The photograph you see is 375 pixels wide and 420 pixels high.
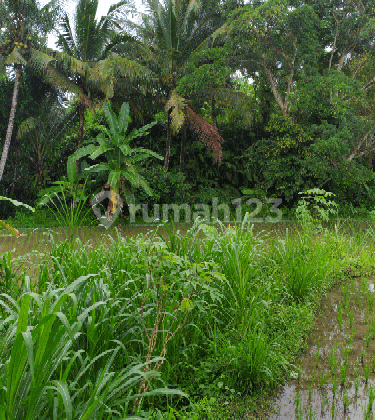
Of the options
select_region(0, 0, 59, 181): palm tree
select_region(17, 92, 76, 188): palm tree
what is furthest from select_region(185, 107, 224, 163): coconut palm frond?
select_region(0, 0, 59, 181): palm tree

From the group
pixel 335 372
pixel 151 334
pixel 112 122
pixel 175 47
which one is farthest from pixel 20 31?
pixel 335 372

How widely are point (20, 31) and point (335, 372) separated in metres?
12.5

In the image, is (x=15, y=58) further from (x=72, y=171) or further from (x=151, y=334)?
(x=151, y=334)

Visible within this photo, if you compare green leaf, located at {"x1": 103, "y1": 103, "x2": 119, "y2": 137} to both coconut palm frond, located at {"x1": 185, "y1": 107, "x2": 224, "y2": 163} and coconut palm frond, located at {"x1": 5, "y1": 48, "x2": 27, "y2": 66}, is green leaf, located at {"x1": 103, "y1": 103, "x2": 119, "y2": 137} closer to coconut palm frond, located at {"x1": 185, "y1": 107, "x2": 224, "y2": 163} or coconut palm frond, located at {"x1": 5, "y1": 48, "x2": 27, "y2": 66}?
coconut palm frond, located at {"x1": 185, "y1": 107, "x2": 224, "y2": 163}

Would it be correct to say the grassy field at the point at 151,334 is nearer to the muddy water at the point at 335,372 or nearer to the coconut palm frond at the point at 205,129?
the muddy water at the point at 335,372

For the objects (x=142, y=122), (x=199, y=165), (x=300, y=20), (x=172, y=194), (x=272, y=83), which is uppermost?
(x=300, y=20)

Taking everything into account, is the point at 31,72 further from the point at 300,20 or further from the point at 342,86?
the point at 342,86

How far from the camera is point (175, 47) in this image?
1127 centimetres

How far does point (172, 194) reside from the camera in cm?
1208

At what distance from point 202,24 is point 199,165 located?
14.7 ft

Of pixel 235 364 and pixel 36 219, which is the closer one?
pixel 235 364

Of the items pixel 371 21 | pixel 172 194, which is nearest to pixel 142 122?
pixel 172 194

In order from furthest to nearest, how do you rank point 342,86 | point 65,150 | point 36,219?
1. point 65,150
2. point 36,219
3. point 342,86

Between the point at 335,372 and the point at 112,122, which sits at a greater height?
the point at 112,122
